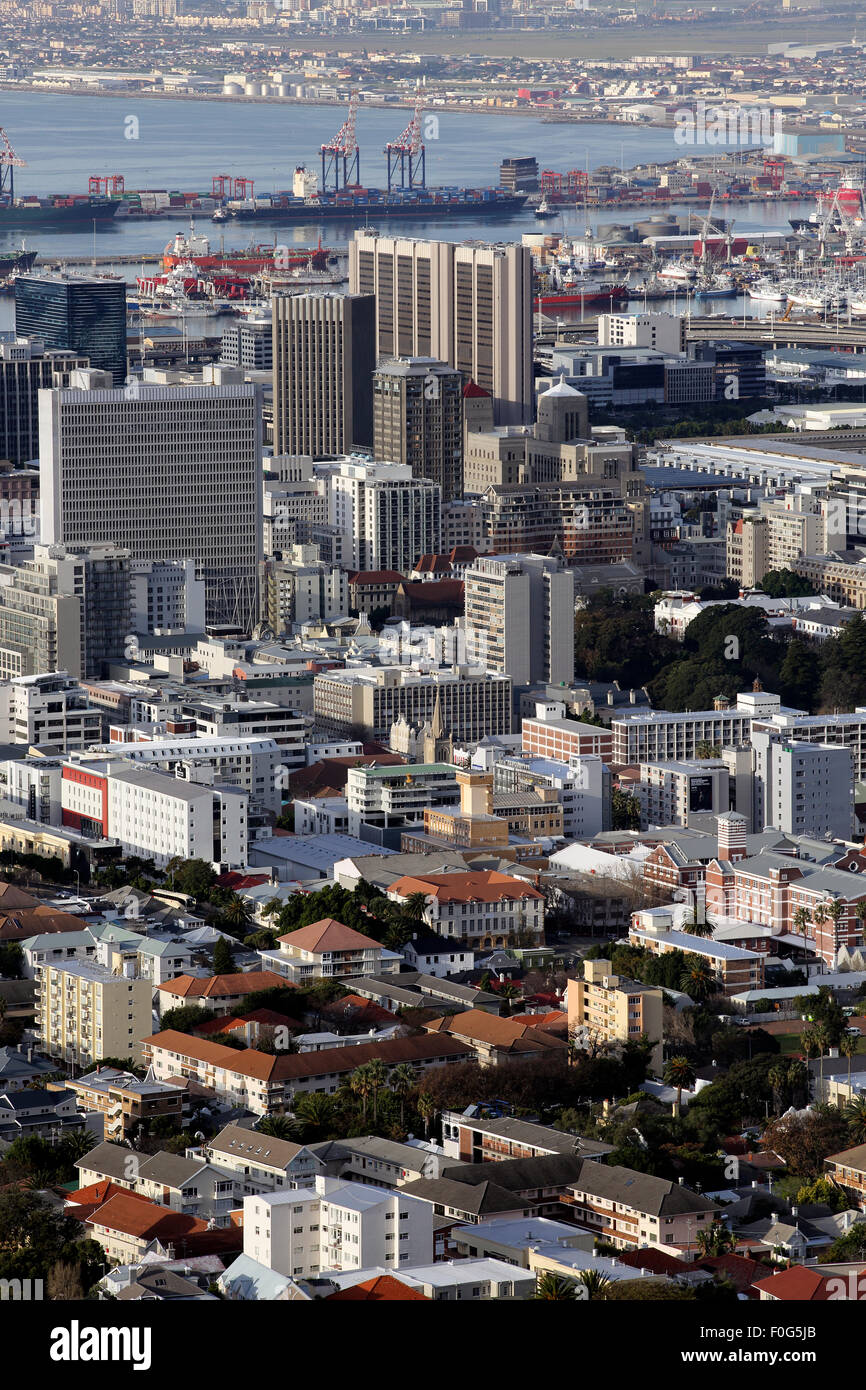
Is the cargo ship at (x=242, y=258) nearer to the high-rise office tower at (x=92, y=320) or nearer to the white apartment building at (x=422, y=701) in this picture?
the high-rise office tower at (x=92, y=320)

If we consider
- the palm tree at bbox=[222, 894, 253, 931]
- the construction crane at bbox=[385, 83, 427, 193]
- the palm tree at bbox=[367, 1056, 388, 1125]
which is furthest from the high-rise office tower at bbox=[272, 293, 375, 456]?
the construction crane at bbox=[385, 83, 427, 193]

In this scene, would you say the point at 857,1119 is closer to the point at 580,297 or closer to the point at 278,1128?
the point at 278,1128

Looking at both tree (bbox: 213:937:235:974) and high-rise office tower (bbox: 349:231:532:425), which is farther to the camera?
high-rise office tower (bbox: 349:231:532:425)

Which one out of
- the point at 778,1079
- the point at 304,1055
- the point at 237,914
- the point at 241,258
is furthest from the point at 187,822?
the point at 241,258

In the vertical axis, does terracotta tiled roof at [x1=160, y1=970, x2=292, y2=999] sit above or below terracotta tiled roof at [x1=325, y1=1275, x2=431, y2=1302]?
below

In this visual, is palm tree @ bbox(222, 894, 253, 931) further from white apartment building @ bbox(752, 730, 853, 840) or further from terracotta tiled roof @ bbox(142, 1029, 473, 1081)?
white apartment building @ bbox(752, 730, 853, 840)

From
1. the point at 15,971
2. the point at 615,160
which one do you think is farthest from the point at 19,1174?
the point at 615,160

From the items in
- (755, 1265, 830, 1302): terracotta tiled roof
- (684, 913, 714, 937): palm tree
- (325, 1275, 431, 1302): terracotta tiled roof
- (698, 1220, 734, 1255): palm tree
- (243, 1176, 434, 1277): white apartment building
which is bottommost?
(684, 913, 714, 937): palm tree
